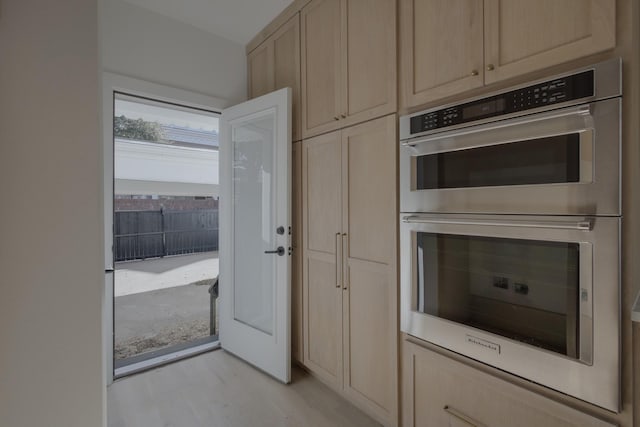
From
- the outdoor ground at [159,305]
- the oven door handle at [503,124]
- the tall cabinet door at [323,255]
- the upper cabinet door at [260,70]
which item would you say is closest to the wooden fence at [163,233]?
the outdoor ground at [159,305]

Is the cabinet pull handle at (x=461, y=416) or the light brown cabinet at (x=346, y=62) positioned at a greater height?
the light brown cabinet at (x=346, y=62)

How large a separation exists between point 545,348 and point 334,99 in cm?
162

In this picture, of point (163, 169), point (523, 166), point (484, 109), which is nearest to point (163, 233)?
point (163, 169)

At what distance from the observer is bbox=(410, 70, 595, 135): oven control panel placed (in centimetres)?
97

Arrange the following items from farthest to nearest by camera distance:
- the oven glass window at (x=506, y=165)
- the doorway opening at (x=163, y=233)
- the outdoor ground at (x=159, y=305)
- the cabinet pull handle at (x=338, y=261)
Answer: the outdoor ground at (x=159, y=305)
the doorway opening at (x=163, y=233)
the cabinet pull handle at (x=338, y=261)
the oven glass window at (x=506, y=165)

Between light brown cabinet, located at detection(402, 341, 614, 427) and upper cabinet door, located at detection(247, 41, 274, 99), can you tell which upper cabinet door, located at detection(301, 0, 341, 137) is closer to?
Answer: upper cabinet door, located at detection(247, 41, 274, 99)

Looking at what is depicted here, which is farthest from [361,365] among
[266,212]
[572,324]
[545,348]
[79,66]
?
[79,66]

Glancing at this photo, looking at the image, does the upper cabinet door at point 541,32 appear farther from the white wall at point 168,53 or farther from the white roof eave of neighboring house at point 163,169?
the white roof eave of neighboring house at point 163,169

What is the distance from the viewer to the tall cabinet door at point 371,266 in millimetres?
1582

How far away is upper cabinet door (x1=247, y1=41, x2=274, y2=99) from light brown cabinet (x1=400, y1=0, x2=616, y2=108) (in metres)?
1.28

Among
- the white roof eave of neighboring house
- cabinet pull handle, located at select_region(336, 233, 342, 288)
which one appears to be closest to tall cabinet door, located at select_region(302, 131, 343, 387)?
cabinet pull handle, located at select_region(336, 233, 342, 288)

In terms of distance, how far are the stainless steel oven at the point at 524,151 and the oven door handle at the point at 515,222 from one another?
38 millimetres

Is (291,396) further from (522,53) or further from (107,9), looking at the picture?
(107,9)

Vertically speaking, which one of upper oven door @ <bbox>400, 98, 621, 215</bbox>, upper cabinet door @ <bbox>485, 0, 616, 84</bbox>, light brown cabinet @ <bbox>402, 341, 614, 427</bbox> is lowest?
light brown cabinet @ <bbox>402, 341, 614, 427</bbox>
